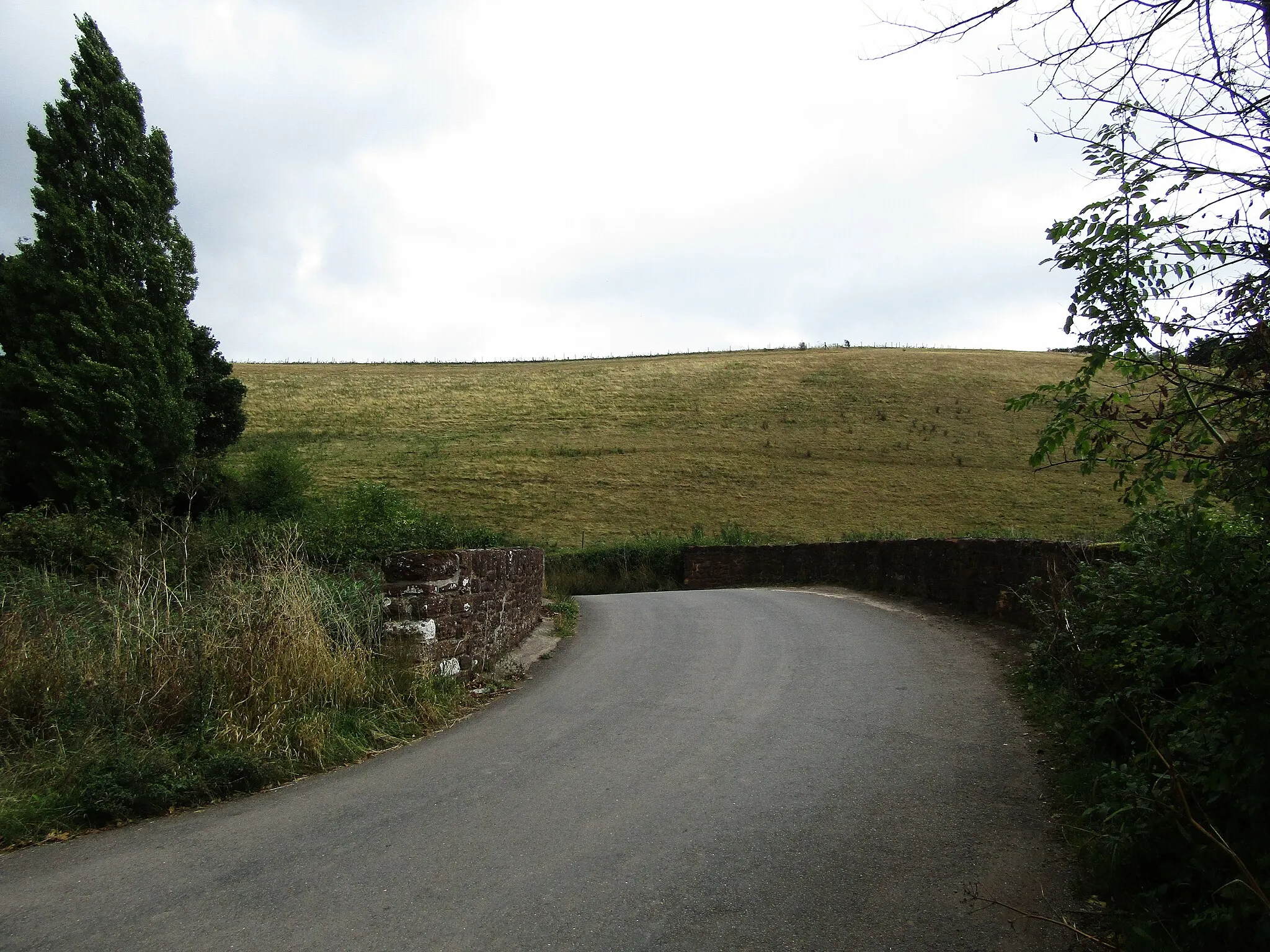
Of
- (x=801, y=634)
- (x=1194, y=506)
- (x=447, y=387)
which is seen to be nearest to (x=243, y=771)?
(x=1194, y=506)

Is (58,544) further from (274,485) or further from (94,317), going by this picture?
(274,485)

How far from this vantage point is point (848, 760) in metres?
5.75

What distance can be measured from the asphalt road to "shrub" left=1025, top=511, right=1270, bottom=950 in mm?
378

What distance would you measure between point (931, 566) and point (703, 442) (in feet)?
103

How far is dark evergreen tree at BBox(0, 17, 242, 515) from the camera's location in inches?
765

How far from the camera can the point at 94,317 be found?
19750 mm

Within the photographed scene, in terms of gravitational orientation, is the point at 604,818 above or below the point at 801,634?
above

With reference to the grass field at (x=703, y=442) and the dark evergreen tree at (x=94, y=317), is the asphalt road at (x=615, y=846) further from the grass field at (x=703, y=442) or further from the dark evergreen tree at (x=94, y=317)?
the grass field at (x=703, y=442)

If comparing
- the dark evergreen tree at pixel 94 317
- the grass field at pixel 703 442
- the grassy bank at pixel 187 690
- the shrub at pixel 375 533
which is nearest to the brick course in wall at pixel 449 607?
the grassy bank at pixel 187 690

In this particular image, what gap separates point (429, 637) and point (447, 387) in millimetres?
52154

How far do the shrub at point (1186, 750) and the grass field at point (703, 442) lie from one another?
26.4 m

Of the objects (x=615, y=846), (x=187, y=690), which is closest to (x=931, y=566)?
(x=615, y=846)

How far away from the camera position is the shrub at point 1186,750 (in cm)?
313

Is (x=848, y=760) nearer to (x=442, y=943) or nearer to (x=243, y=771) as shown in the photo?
(x=442, y=943)
